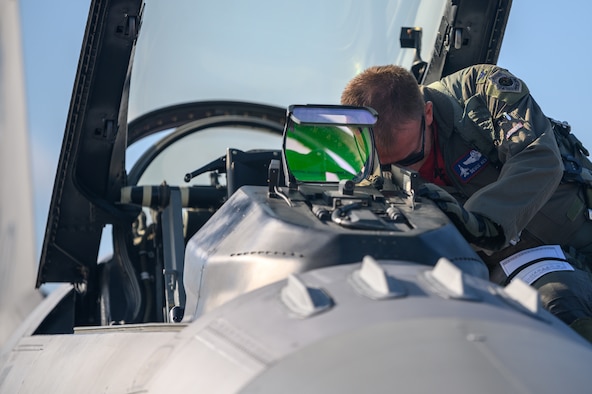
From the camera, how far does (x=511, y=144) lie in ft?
9.37

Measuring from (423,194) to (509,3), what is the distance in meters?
1.84

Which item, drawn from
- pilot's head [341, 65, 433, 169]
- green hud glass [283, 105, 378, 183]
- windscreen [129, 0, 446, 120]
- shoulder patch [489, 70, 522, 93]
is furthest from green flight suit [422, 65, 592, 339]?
windscreen [129, 0, 446, 120]

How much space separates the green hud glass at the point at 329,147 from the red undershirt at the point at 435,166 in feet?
2.66

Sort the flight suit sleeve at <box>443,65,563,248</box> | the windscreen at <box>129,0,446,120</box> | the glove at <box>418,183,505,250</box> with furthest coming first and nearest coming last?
the windscreen at <box>129,0,446,120</box>, the flight suit sleeve at <box>443,65,563,248</box>, the glove at <box>418,183,505,250</box>

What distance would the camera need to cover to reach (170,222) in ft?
12.5

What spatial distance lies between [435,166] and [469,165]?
13 cm


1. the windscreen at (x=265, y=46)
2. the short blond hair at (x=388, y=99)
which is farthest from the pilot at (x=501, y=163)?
the windscreen at (x=265, y=46)

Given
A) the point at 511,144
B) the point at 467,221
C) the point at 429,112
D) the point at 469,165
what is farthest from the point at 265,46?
the point at 467,221

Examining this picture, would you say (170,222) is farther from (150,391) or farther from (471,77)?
(150,391)

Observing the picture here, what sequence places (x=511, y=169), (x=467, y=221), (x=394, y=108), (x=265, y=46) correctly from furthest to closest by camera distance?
(x=265, y=46), (x=394, y=108), (x=511, y=169), (x=467, y=221)

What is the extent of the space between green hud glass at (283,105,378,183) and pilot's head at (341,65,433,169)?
556 millimetres

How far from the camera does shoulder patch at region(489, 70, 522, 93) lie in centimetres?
303

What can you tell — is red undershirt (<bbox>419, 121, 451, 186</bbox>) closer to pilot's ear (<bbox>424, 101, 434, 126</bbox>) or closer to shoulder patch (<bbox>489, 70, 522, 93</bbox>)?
pilot's ear (<bbox>424, 101, 434, 126</bbox>)

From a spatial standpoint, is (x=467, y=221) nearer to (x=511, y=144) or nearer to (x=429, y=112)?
(x=511, y=144)
